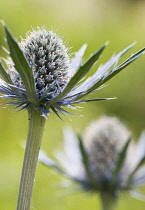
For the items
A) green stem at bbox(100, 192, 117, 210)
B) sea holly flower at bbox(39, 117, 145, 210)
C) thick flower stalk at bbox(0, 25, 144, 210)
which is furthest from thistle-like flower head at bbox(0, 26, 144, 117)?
green stem at bbox(100, 192, 117, 210)

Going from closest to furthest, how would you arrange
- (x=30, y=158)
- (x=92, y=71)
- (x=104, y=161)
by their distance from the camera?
(x=30, y=158) → (x=104, y=161) → (x=92, y=71)

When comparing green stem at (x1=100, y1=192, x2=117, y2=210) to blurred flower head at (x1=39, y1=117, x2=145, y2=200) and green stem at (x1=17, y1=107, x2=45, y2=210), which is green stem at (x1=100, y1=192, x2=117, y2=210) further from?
green stem at (x1=17, y1=107, x2=45, y2=210)

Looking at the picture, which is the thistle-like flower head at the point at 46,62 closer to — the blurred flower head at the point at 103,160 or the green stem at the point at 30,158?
the green stem at the point at 30,158

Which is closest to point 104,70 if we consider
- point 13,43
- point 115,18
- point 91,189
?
point 13,43

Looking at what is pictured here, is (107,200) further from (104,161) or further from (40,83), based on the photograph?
(40,83)

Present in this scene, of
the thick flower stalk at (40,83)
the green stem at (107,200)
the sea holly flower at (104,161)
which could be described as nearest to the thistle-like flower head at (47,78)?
the thick flower stalk at (40,83)

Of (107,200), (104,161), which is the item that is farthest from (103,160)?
(107,200)

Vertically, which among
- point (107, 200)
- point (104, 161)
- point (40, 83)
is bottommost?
point (107, 200)

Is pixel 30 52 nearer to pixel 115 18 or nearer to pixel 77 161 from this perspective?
pixel 77 161

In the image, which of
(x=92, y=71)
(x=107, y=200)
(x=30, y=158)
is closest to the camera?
(x=30, y=158)
